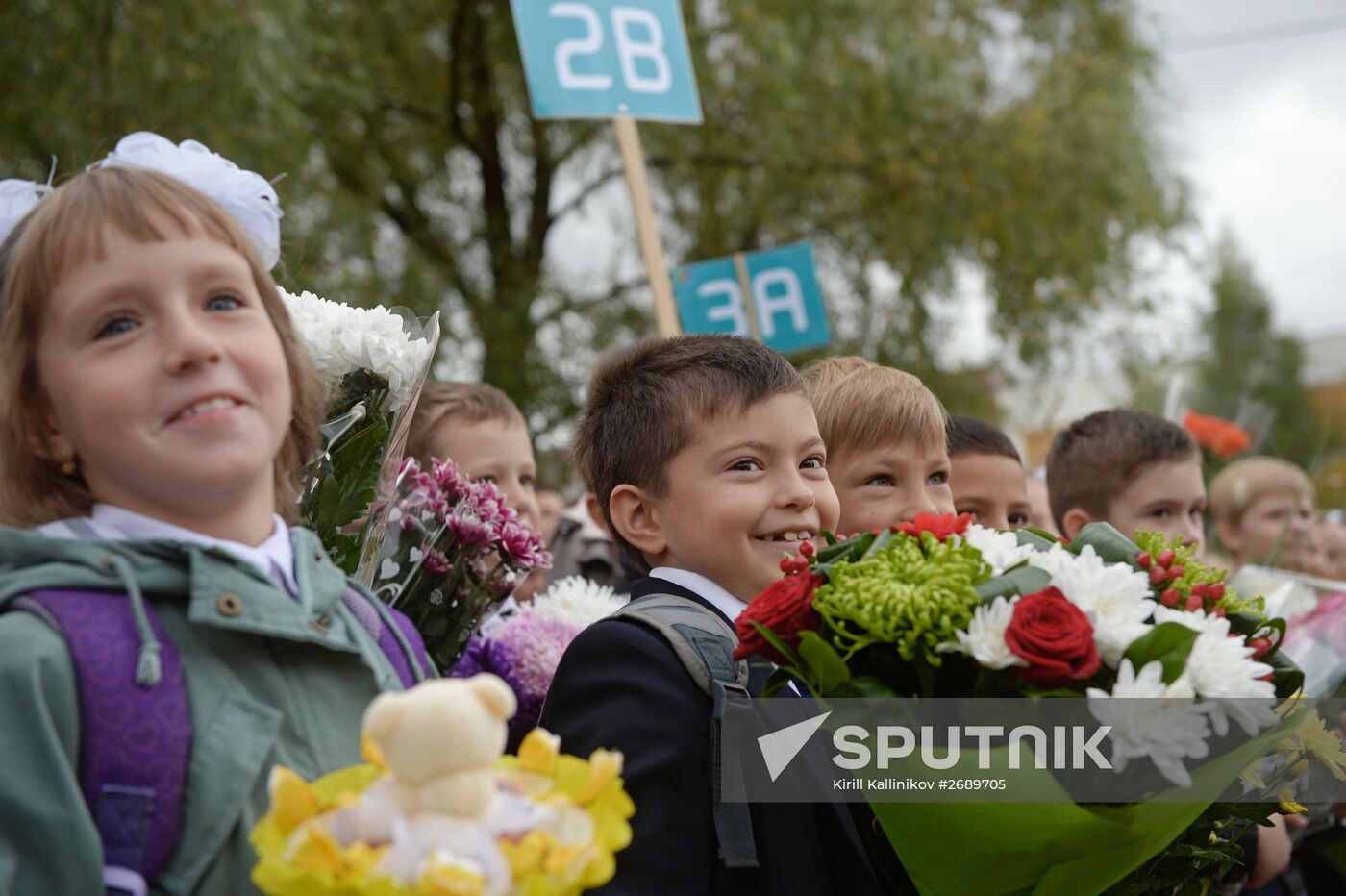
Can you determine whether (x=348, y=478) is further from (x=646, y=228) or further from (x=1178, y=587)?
(x=646, y=228)

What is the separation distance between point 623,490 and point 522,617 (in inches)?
16.4

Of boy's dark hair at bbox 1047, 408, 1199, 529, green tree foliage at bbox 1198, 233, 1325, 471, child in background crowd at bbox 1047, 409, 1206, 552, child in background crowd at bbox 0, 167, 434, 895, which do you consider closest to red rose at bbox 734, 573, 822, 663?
child in background crowd at bbox 0, 167, 434, 895

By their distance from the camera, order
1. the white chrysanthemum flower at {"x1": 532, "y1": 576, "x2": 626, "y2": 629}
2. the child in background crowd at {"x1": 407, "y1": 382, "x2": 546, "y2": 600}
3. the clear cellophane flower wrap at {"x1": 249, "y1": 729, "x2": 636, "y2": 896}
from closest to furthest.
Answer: the clear cellophane flower wrap at {"x1": 249, "y1": 729, "x2": 636, "y2": 896}, the white chrysanthemum flower at {"x1": 532, "y1": 576, "x2": 626, "y2": 629}, the child in background crowd at {"x1": 407, "y1": 382, "x2": 546, "y2": 600}

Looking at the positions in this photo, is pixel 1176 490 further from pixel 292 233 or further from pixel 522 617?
pixel 292 233

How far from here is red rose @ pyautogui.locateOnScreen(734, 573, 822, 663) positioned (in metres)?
1.91

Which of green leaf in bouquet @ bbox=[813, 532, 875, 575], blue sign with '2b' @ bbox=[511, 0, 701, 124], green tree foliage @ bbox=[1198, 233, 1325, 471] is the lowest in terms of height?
green tree foliage @ bbox=[1198, 233, 1325, 471]

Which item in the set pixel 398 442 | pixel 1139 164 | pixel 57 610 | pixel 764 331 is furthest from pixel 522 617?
pixel 1139 164

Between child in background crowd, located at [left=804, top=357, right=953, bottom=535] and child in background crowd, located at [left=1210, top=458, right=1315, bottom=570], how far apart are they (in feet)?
10.7

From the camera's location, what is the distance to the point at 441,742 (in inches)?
50.3

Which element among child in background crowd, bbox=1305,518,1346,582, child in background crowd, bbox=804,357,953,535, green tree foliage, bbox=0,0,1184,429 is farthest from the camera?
green tree foliage, bbox=0,0,1184,429

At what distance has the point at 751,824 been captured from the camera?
2.14 metres

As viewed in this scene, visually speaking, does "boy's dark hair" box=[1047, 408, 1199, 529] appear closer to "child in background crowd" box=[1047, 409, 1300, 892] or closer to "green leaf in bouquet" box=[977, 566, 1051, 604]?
"child in background crowd" box=[1047, 409, 1300, 892]

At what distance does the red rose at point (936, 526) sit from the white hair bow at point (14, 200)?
1.27 meters

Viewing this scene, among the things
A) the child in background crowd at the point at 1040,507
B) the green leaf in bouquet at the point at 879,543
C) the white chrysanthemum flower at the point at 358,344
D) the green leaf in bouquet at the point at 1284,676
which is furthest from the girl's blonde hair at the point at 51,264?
the child in background crowd at the point at 1040,507
